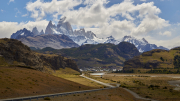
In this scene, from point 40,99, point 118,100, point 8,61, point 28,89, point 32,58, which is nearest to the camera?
point 40,99

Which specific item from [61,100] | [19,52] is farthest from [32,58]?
[61,100]

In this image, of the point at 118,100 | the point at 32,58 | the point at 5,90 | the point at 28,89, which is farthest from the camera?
the point at 32,58

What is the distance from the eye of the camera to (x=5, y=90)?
46875 millimetres

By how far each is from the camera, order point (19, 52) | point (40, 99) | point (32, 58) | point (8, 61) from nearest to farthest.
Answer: point (40, 99) → point (8, 61) → point (19, 52) → point (32, 58)

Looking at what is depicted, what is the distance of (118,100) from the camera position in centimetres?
5053

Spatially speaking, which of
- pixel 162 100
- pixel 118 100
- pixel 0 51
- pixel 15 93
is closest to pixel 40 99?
pixel 15 93

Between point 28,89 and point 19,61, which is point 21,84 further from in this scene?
point 19,61

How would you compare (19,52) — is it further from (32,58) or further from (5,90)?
(5,90)

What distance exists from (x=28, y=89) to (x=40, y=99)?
533 inches

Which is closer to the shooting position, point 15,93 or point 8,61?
point 15,93

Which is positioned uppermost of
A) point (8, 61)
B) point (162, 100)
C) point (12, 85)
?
point (8, 61)

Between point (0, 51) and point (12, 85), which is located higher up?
point (0, 51)

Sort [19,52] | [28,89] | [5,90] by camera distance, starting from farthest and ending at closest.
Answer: [19,52] < [28,89] < [5,90]

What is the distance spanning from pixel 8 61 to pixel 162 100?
89623 mm
